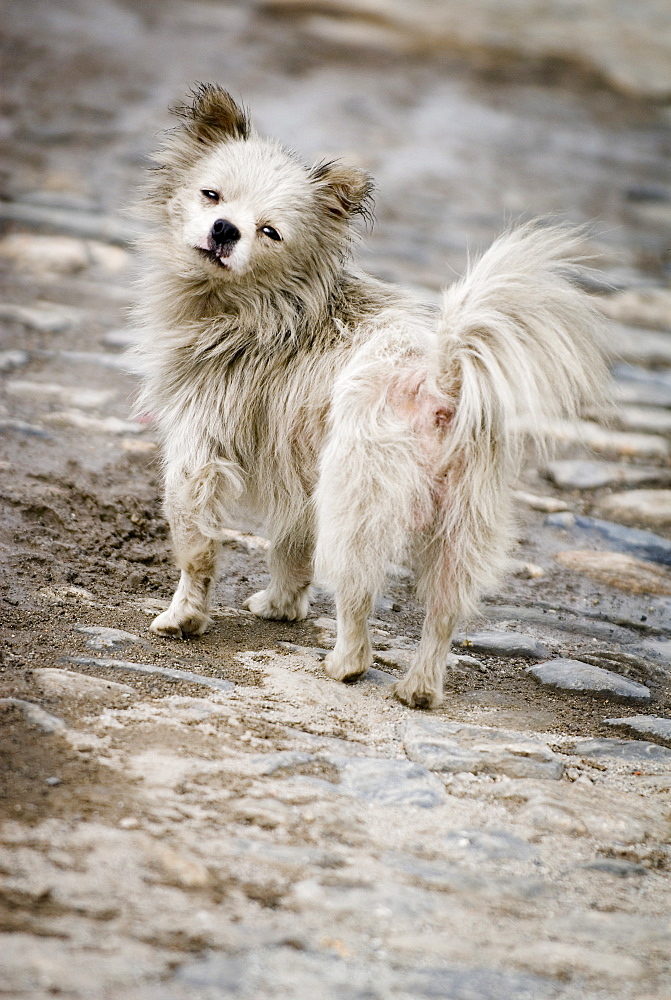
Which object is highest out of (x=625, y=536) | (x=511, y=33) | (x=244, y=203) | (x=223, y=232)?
(x=511, y=33)

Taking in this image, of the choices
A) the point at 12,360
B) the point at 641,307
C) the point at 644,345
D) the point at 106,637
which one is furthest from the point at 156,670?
the point at 641,307

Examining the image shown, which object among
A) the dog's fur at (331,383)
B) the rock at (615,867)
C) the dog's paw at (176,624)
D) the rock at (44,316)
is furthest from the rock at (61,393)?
the rock at (615,867)

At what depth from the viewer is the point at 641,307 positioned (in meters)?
8.71

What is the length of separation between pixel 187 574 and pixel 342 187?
161cm

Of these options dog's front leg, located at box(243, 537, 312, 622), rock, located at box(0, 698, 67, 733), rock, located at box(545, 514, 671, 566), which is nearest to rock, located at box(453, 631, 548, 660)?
dog's front leg, located at box(243, 537, 312, 622)

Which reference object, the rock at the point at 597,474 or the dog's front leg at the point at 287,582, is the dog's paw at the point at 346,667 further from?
the rock at the point at 597,474

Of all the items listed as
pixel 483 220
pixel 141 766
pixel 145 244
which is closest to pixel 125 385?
pixel 145 244

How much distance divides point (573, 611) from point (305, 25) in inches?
503

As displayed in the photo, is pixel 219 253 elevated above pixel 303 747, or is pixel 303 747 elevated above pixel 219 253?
pixel 219 253

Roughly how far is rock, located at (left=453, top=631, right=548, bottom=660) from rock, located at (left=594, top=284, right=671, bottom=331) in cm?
454

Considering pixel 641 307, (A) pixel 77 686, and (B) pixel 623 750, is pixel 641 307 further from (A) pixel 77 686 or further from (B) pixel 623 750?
(A) pixel 77 686

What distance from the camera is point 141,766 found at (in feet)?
9.32

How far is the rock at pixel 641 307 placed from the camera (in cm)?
845

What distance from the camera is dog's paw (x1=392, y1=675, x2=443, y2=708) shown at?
369 cm
